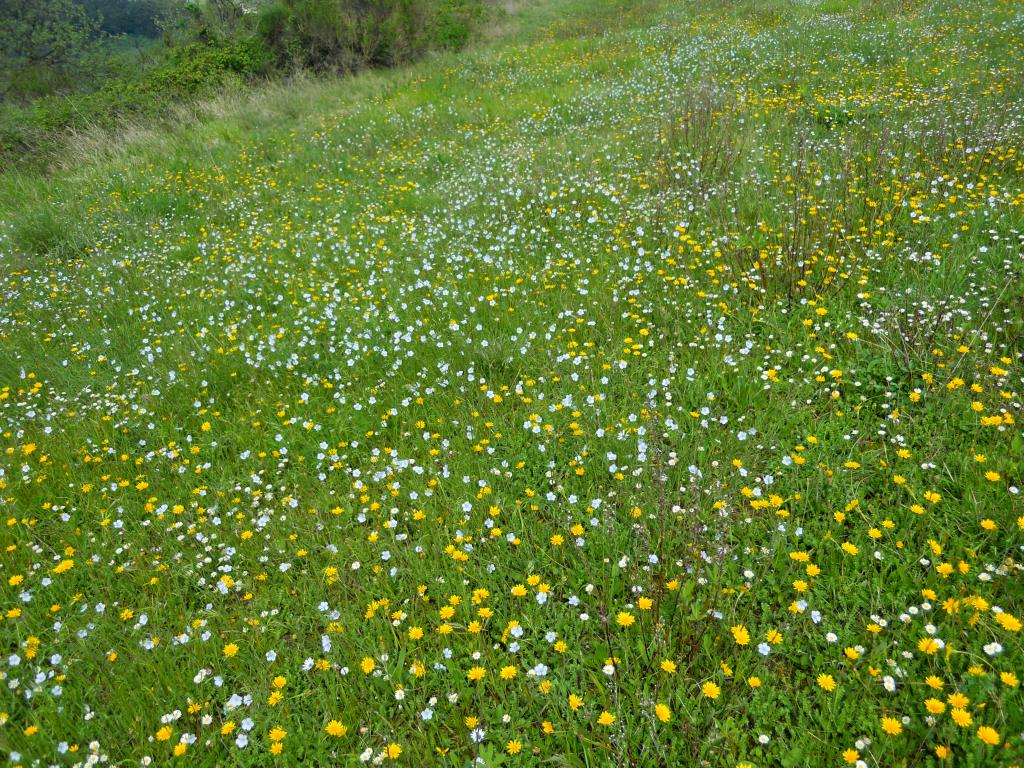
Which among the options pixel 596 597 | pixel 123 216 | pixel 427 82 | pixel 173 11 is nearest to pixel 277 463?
pixel 596 597

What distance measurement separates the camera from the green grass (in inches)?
97.2

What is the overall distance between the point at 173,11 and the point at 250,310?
23.4 m

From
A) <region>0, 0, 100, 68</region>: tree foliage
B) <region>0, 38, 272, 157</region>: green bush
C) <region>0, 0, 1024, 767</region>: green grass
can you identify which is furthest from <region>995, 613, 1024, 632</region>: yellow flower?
<region>0, 0, 100, 68</region>: tree foliage

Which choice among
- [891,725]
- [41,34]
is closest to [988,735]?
[891,725]

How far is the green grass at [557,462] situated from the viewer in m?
2.47

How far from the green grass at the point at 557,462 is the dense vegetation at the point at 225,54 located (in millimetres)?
8691

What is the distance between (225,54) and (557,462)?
742 inches

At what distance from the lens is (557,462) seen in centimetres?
→ 365

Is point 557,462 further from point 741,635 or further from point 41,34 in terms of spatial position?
point 41,34

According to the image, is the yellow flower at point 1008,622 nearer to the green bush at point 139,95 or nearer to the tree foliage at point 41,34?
the green bush at point 139,95

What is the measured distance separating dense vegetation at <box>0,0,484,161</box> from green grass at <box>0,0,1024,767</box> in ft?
28.5

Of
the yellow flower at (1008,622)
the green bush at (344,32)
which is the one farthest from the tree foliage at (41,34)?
the yellow flower at (1008,622)

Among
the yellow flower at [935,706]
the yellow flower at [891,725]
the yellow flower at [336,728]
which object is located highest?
the yellow flower at [336,728]

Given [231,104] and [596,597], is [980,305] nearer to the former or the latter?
[596,597]
